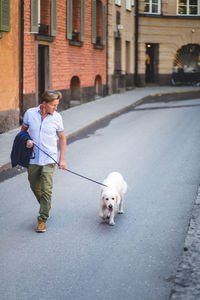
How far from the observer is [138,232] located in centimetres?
658

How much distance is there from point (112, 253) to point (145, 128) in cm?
1078

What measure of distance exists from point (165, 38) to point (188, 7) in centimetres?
275

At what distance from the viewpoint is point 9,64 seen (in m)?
15.5

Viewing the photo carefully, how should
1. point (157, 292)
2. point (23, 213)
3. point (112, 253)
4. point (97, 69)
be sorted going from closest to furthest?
point (157, 292), point (112, 253), point (23, 213), point (97, 69)

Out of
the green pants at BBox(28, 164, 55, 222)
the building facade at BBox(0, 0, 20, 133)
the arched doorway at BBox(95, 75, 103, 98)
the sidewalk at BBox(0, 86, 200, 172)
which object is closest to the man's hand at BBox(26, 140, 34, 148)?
the green pants at BBox(28, 164, 55, 222)

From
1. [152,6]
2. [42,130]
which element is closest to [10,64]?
[42,130]

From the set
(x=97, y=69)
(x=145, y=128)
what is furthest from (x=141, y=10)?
Result: (x=145, y=128)

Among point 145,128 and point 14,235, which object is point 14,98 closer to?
point 145,128

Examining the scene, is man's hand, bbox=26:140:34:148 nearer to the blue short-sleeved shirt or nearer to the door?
the blue short-sleeved shirt

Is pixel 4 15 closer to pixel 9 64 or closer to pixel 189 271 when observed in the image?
pixel 9 64

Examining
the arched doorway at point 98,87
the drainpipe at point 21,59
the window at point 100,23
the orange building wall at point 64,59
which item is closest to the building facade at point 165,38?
the window at point 100,23

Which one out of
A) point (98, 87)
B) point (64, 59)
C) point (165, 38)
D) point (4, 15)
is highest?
point (165, 38)

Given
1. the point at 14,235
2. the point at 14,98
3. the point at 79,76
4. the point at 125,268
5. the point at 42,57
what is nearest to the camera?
the point at 125,268

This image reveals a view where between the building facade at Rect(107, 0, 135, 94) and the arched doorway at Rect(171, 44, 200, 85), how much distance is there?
160 inches
